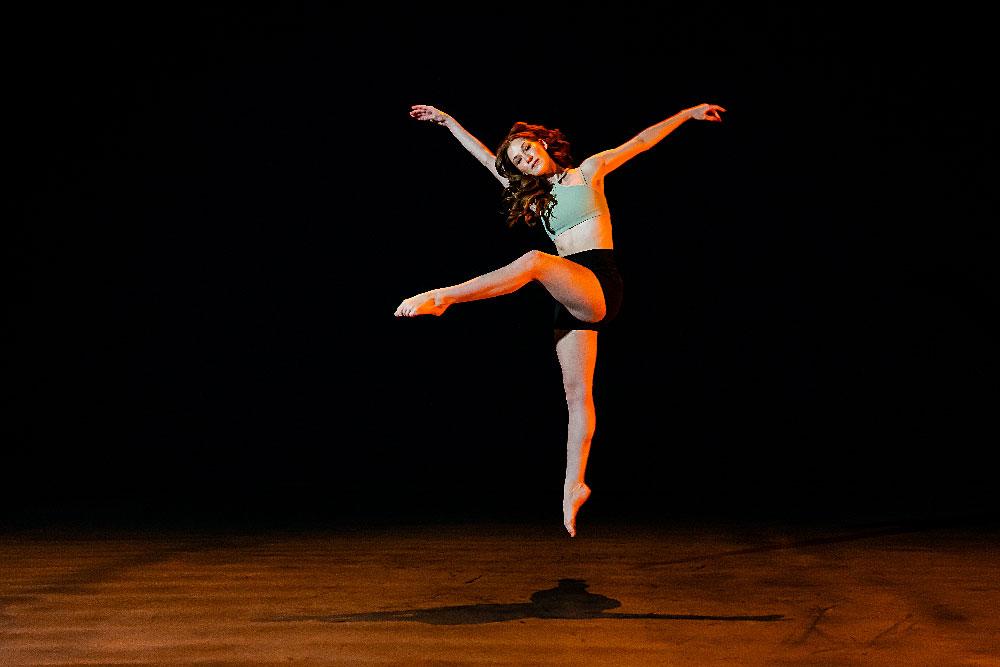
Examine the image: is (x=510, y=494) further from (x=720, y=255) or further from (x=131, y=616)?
(x=131, y=616)

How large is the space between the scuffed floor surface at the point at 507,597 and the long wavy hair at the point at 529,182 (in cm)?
157

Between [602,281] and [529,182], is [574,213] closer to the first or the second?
[529,182]

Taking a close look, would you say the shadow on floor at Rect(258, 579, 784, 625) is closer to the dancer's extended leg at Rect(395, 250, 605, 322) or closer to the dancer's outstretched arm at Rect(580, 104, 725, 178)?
the dancer's extended leg at Rect(395, 250, 605, 322)

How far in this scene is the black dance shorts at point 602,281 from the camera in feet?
14.2

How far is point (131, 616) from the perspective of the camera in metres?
4.04

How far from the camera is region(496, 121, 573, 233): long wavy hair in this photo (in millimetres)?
4445

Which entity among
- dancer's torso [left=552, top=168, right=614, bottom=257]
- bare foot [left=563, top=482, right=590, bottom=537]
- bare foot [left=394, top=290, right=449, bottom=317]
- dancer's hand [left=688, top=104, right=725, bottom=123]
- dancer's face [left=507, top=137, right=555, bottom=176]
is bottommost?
bare foot [left=563, top=482, right=590, bottom=537]

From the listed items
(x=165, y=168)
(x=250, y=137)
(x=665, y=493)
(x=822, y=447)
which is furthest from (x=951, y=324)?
(x=165, y=168)

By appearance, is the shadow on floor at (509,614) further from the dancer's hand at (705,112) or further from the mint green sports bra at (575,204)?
the dancer's hand at (705,112)

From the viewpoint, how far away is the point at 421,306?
3.70 metres

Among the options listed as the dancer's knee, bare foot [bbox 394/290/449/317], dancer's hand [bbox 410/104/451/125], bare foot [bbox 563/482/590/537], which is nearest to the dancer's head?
dancer's hand [bbox 410/104/451/125]

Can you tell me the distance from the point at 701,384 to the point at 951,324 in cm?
241

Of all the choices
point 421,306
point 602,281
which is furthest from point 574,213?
point 421,306

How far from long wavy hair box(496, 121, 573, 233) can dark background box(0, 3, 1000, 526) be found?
10.8 feet
